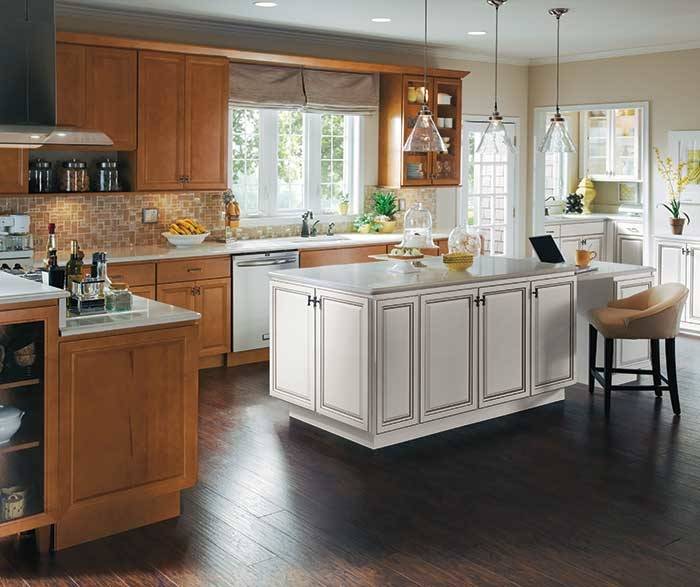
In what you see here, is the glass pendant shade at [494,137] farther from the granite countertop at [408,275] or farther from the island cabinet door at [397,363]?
the island cabinet door at [397,363]

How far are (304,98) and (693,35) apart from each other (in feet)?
11.2

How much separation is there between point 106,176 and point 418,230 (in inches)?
99.5

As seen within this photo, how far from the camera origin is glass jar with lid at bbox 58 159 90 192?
6.47 metres

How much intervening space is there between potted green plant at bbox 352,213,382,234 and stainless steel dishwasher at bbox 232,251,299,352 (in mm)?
1350

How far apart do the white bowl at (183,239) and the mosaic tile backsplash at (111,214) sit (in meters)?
0.24

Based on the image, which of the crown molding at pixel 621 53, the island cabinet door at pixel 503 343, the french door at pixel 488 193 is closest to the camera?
the island cabinet door at pixel 503 343

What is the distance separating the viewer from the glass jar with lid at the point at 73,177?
6473 millimetres

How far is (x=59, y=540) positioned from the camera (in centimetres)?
364

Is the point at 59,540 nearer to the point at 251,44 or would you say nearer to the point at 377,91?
the point at 251,44

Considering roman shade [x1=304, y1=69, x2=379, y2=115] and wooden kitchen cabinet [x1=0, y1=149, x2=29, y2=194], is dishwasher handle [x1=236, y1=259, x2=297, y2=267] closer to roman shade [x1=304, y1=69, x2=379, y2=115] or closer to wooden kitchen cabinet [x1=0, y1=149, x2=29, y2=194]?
roman shade [x1=304, y1=69, x2=379, y2=115]

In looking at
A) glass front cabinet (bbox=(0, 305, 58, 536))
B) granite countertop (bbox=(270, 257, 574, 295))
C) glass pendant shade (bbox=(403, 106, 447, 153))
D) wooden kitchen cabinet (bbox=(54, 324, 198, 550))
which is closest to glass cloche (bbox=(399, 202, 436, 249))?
granite countertop (bbox=(270, 257, 574, 295))

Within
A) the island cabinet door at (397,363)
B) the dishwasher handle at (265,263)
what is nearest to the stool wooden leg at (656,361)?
the island cabinet door at (397,363)

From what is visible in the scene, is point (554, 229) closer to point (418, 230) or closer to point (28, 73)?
point (418, 230)

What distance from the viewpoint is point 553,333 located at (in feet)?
18.7
